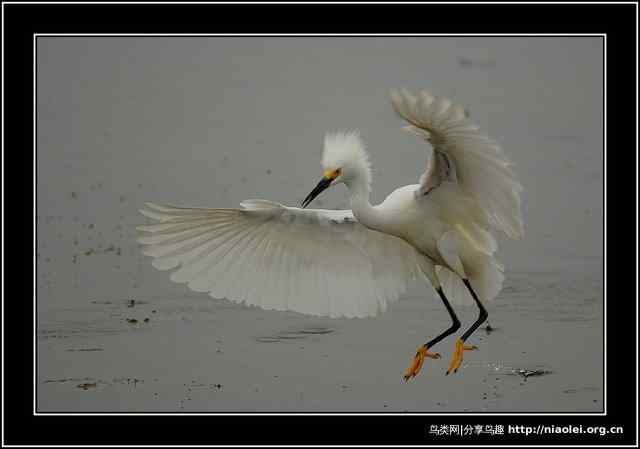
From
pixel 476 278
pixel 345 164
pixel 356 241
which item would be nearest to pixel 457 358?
pixel 476 278

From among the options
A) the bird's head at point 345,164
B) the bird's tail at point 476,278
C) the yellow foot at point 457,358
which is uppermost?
the bird's head at point 345,164

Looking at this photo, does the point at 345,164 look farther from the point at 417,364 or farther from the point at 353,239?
the point at 417,364

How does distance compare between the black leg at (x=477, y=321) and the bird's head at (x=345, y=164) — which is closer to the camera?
the bird's head at (x=345, y=164)

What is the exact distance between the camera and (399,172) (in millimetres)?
11570

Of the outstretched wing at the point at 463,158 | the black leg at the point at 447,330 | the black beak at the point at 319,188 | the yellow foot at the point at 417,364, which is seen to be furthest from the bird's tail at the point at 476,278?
the black beak at the point at 319,188

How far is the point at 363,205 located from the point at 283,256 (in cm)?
85

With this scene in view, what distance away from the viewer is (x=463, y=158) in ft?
20.5

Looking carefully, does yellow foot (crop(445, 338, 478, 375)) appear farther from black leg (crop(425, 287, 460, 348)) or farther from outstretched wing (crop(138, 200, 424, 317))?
outstretched wing (crop(138, 200, 424, 317))

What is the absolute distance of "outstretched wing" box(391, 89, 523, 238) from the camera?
5676 millimetres

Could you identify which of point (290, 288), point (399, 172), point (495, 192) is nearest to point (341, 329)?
point (290, 288)

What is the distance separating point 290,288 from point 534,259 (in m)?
2.80

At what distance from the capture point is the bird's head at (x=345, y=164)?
6.68 metres

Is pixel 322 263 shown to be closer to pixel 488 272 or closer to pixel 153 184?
pixel 488 272

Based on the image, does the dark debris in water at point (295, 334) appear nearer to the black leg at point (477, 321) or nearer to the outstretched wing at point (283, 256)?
the outstretched wing at point (283, 256)
